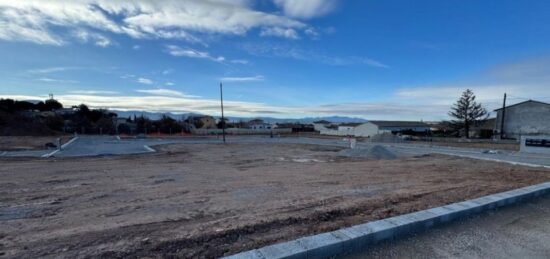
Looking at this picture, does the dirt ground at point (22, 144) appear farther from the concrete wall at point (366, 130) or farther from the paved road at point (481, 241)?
the concrete wall at point (366, 130)

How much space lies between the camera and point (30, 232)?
4.19m

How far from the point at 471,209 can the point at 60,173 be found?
12754 mm

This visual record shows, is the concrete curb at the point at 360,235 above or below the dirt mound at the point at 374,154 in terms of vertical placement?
above

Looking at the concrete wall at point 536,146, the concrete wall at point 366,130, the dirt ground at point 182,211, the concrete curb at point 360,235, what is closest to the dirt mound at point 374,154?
the concrete wall at point 536,146

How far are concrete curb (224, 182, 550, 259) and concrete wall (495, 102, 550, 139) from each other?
4364 centimetres

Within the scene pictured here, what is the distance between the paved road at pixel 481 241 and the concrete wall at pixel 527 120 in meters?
43.2

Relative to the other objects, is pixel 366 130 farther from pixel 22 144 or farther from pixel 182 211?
pixel 182 211

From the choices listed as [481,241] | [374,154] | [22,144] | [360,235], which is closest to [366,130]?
[374,154]

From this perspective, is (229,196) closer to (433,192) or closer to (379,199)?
(379,199)

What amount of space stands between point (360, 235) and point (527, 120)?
47.3 metres

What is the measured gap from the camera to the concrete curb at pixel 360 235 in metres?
2.70

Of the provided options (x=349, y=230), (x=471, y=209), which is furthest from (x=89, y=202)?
(x=471, y=209)

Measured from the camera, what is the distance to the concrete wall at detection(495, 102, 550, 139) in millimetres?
36062

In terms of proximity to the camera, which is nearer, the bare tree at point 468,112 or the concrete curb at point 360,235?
the concrete curb at point 360,235
